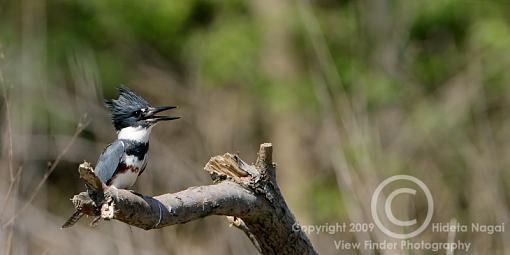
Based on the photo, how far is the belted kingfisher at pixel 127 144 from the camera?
3936 mm

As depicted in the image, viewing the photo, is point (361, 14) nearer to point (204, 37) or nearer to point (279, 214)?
point (204, 37)

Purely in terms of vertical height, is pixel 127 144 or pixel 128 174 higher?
pixel 127 144

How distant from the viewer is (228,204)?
11.0 feet

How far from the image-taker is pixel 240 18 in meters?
9.48

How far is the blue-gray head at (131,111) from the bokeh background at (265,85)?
114 inches

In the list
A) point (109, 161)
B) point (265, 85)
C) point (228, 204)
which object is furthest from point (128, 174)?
point (265, 85)

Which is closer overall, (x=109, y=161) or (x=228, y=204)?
(x=228, y=204)

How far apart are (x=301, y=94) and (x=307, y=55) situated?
1.55 ft

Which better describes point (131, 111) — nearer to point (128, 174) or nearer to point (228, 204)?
point (128, 174)

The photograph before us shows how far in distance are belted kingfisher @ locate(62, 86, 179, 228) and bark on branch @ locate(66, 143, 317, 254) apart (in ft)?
1.58

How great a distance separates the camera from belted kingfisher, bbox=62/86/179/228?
3936 millimetres

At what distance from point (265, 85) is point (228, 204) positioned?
577 cm

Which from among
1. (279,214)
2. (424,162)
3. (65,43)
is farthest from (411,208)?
(65,43)

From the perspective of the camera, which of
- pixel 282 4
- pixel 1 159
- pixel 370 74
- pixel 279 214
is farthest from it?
pixel 282 4
